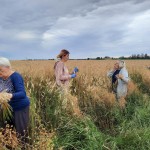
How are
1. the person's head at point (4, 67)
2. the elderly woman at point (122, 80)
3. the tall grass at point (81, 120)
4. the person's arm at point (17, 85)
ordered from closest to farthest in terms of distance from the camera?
the person's head at point (4, 67) → the person's arm at point (17, 85) → the tall grass at point (81, 120) → the elderly woman at point (122, 80)

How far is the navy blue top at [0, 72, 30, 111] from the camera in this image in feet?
17.6

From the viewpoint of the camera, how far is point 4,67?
5.30 m

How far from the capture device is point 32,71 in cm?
911

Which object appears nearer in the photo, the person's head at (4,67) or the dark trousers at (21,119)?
the person's head at (4,67)

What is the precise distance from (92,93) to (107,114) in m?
0.67

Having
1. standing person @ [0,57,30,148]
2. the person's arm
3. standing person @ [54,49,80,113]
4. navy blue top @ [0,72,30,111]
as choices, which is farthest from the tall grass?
the person's arm

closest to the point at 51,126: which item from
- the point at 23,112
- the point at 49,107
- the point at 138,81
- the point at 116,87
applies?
the point at 49,107

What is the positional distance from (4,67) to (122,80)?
4956 millimetres

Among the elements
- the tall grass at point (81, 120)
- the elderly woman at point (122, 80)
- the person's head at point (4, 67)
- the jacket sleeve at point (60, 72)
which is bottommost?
the tall grass at point (81, 120)

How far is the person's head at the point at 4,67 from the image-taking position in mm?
5227

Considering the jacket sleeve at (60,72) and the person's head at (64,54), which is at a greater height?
the person's head at (64,54)

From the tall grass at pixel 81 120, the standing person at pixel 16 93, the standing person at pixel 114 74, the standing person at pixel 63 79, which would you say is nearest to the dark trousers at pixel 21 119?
the standing person at pixel 16 93

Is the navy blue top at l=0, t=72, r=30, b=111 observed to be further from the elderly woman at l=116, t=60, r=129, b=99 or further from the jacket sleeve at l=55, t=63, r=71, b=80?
the elderly woman at l=116, t=60, r=129, b=99

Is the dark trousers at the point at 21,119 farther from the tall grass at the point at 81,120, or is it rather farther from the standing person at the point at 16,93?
the tall grass at the point at 81,120
